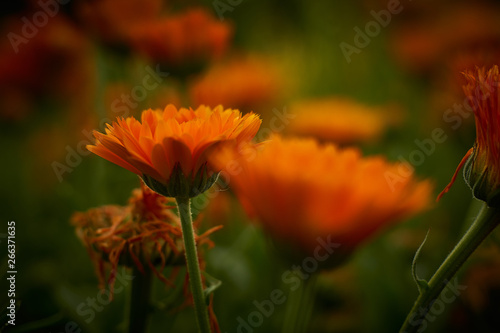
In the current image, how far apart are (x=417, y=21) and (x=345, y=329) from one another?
135cm

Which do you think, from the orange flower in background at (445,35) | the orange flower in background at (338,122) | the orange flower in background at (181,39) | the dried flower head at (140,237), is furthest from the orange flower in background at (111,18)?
Answer: the orange flower in background at (445,35)

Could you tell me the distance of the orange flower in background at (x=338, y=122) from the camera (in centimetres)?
91

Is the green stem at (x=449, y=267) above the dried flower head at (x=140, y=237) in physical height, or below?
below

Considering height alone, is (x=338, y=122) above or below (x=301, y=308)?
above

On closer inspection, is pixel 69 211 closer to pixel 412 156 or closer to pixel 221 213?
pixel 221 213

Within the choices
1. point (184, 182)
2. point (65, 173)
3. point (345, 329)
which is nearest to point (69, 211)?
point (65, 173)

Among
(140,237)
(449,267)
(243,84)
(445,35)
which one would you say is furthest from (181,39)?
(445,35)

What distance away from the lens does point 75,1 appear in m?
0.97

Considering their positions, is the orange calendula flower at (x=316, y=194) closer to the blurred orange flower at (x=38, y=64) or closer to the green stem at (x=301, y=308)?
the green stem at (x=301, y=308)

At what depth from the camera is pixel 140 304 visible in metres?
0.42

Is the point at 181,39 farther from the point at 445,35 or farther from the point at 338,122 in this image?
the point at 445,35

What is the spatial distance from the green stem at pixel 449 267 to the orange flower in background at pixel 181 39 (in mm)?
561

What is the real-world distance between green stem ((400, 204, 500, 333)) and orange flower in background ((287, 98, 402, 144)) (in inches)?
23.5

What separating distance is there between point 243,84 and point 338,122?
0.25 metres
